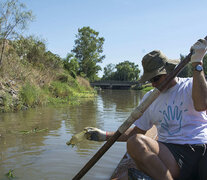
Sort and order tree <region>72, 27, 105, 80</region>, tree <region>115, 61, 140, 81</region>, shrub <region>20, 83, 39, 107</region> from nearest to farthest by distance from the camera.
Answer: shrub <region>20, 83, 39, 107</region>, tree <region>72, 27, 105, 80</region>, tree <region>115, 61, 140, 81</region>

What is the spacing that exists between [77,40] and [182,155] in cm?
4243

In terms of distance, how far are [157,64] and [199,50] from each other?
1.41 feet

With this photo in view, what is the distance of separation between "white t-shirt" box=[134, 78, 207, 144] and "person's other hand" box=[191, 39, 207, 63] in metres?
0.28

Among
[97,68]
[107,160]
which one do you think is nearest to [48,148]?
[107,160]

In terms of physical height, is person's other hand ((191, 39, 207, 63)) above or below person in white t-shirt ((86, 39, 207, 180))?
above

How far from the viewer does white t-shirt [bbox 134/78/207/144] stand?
206 cm

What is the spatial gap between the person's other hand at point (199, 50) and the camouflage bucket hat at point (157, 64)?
306mm

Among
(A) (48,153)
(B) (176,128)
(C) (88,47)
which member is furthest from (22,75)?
(C) (88,47)

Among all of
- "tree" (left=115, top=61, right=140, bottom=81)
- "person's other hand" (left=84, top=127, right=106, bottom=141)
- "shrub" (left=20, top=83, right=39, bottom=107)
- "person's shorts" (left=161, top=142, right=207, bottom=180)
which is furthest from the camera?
"tree" (left=115, top=61, right=140, bottom=81)

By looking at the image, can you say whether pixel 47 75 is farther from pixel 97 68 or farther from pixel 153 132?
pixel 97 68

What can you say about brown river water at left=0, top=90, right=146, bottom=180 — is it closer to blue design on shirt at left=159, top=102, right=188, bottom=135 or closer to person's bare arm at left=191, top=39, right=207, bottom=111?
blue design on shirt at left=159, top=102, right=188, bottom=135

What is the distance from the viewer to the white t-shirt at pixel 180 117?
6.75ft

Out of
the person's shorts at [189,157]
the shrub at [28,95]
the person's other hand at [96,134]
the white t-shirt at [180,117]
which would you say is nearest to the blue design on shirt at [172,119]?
the white t-shirt at [180,117]

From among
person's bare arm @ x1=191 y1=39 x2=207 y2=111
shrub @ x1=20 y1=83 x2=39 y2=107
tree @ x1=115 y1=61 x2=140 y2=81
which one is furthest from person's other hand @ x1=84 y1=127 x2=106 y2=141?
tree @ x1=115 y1=61 x2=140 y2=81
